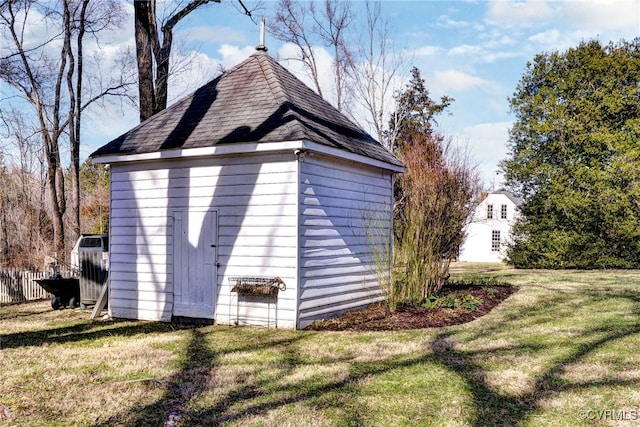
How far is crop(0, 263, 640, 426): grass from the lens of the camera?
3947mm

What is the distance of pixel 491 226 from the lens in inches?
1398

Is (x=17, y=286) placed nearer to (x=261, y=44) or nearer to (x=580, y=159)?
(x=261, y=44)

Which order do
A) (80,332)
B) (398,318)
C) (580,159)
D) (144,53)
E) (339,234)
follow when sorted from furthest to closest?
(580,159), (144,53), (339,234), (398,318), (80,332)

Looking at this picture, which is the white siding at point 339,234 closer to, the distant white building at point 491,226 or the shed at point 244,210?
the shed at point 244,210

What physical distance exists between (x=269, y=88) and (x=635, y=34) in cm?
2071

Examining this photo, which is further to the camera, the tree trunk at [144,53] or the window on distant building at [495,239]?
the window on distant building at [495,239]

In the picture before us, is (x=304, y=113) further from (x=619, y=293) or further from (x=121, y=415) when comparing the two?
(x=619, y=293)

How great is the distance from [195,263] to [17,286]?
6.74m

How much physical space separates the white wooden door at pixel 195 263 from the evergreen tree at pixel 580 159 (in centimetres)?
1827

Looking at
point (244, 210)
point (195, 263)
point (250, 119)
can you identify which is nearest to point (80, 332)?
point (195, 263)

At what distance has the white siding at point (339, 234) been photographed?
A: 304 inches

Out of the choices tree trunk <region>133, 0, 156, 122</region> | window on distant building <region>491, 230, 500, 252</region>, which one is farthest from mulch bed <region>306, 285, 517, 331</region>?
window on distant building <region>491, 230, 500, 252</region>

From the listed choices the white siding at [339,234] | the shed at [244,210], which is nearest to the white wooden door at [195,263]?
the shed at [244,210]

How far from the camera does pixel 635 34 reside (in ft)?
75.4
